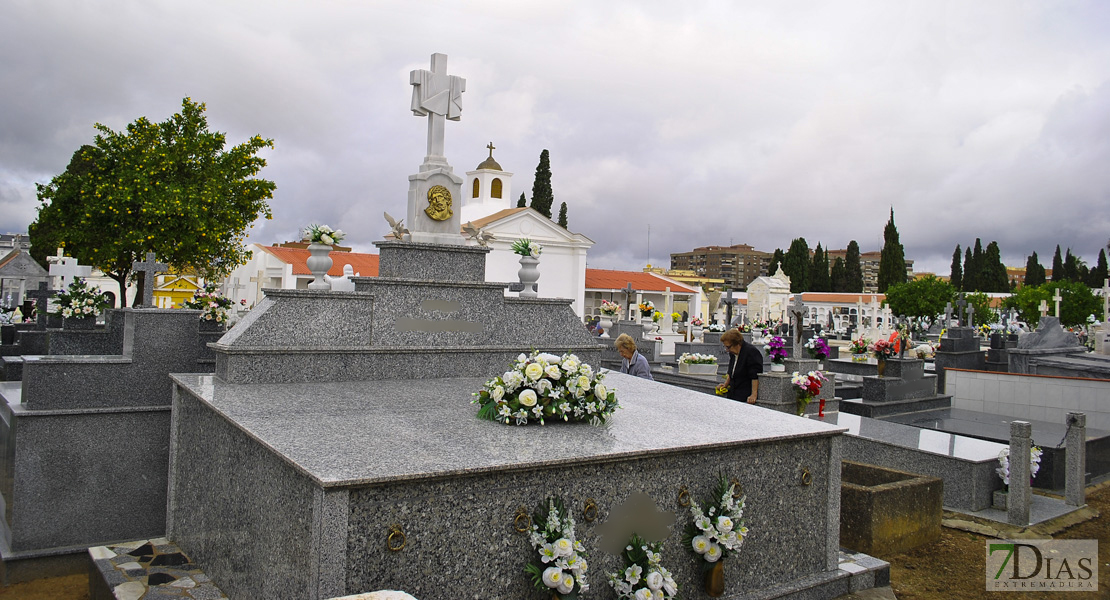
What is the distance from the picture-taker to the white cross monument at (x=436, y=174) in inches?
276

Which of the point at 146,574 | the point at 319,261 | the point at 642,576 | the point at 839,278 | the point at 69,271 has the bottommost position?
the point at 146,574

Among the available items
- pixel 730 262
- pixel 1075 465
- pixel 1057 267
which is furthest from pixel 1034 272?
pixel 730 262

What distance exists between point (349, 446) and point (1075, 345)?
2114 cm

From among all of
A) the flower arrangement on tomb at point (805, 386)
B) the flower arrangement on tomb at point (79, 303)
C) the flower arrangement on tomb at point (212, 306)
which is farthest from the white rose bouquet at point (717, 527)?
the flower arrangement on tomb at point (79, 303)

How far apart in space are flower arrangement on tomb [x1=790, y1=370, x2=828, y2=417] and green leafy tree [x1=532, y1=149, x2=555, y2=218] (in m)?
43.5

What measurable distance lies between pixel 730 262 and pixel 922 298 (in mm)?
113514

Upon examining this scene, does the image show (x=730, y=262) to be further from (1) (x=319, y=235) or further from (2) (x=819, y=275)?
(1) (x=319, y=235)

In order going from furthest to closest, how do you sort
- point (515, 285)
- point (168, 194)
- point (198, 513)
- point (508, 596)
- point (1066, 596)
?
point (168, 194) → point (515, 285) → point (1066, 596) → point (198, 513) → point (508, 596)

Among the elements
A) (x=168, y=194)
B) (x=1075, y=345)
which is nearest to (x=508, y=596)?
(x=1075, y=345)

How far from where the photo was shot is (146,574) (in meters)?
4.58

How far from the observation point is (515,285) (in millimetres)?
7566

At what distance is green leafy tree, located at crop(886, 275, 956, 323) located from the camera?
5494 centimetres

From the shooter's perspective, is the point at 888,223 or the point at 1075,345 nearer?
the point at 1075,345

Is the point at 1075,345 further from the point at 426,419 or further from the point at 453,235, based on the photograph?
the point at 426,419
